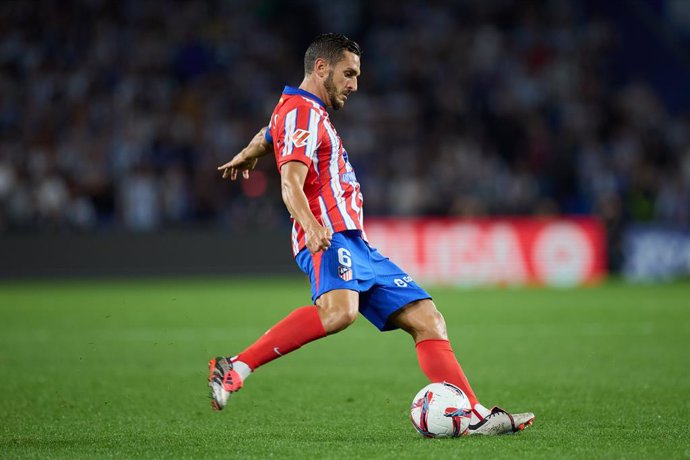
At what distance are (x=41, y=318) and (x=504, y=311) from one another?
616 cm

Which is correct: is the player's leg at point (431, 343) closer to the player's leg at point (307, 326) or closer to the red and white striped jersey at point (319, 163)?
the player's leg at point (307, 326)

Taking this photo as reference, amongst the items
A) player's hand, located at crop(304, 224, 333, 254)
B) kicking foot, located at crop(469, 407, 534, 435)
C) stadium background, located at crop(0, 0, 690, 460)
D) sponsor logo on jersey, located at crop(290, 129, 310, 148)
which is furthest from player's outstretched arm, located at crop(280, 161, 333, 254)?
stadium background, located at crop(0, 0, 690, 460)

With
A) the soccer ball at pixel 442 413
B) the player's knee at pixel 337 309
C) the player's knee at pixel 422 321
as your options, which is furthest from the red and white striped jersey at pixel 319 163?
the soccer ball at pixel 442 413

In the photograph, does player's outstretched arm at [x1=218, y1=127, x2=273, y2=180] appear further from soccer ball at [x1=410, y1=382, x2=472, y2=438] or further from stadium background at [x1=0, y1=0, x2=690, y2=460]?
stadium background at [x1=0, y1=0, x2=690, y2=460]

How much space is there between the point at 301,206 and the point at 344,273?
46 centimetres

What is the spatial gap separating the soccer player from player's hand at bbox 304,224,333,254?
0.44 feet

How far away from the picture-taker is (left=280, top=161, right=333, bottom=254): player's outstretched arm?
5.27m

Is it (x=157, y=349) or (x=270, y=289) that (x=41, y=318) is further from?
(x=270, y=289)

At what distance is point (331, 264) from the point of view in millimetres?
5648

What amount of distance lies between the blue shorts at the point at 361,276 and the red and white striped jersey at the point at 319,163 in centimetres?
9

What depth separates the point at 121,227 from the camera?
65.9ft

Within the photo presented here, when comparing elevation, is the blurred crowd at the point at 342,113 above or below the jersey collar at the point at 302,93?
above

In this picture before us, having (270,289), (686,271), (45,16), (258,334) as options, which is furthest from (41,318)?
(686,271)

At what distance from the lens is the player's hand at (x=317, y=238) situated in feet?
17.2
